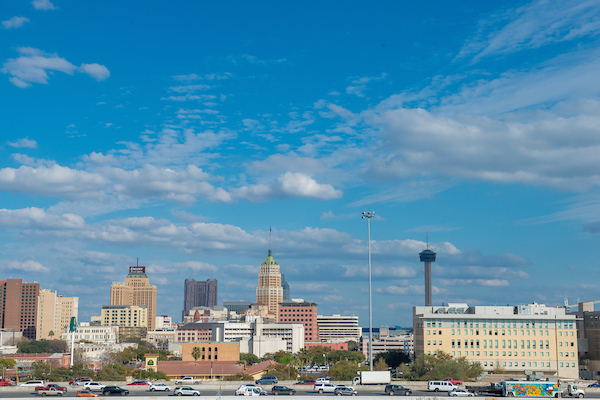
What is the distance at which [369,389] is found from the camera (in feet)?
260

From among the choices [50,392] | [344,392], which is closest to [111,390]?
[50,392]

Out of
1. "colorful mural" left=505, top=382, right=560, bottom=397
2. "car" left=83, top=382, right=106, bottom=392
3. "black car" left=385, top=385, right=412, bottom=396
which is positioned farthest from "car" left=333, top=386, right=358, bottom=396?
"car" left=83, top=382, right=106, bottom=392

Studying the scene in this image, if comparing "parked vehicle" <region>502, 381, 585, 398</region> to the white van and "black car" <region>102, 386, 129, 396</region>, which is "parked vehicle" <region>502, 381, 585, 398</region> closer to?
the white van

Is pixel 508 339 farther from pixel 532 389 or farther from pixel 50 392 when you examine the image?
pixel 50 392

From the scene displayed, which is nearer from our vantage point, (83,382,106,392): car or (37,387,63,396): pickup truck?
(37,387,63,396): pickup truck

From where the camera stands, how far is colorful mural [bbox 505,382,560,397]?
68375 mm

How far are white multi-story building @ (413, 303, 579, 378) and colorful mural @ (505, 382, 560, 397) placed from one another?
79506 millimetres

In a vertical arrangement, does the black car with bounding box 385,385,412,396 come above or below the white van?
above

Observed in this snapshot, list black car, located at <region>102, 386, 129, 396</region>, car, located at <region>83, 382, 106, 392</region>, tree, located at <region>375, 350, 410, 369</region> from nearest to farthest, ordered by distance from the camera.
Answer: black car, located at <region>102, 386, 129, 396</region> → car, located at <region>83, 382, 106, 392</region> → tree, located at <region>375, 350, 410, 369</region>

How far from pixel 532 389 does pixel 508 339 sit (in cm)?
8622

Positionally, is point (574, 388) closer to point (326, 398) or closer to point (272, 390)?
point (326, 398)

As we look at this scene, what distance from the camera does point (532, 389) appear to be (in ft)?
225

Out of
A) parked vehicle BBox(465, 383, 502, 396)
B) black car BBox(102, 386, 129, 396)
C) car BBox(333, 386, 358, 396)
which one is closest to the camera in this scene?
black car BBox(102, 386, 129, 396)

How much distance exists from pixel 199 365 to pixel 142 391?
87204mm
